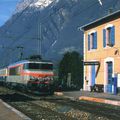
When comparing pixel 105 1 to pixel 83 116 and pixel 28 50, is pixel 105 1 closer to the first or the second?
pixel 28 50

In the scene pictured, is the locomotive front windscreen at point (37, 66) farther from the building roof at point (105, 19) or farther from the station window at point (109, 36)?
the building roof at point (105, 19)

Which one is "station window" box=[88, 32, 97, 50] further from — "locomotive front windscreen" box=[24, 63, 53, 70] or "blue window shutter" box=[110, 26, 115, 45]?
"locomotive front windscreen" box=[24, 63, 53, 70]

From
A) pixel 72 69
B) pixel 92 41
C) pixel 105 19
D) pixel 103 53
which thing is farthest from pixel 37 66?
pixel 72 69

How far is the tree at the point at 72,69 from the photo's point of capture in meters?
68.1

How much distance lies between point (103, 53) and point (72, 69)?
19253 mm

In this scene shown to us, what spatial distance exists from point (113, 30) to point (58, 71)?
79.9 feet

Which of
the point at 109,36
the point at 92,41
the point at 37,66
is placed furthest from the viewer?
the point at 92,41

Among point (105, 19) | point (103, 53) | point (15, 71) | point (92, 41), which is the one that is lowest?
point (15, 71)

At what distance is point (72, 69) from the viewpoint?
68.9m

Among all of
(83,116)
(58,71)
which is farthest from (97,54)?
(83,116)

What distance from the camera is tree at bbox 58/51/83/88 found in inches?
2680

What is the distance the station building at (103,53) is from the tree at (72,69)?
1267 cm

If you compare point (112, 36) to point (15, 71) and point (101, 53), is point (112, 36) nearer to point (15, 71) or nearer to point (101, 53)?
point (101, 53)

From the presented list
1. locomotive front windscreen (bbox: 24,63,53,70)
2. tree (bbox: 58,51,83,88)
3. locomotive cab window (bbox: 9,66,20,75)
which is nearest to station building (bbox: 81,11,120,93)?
locomotive front windscreen (bbox: 24,63,53,70)
